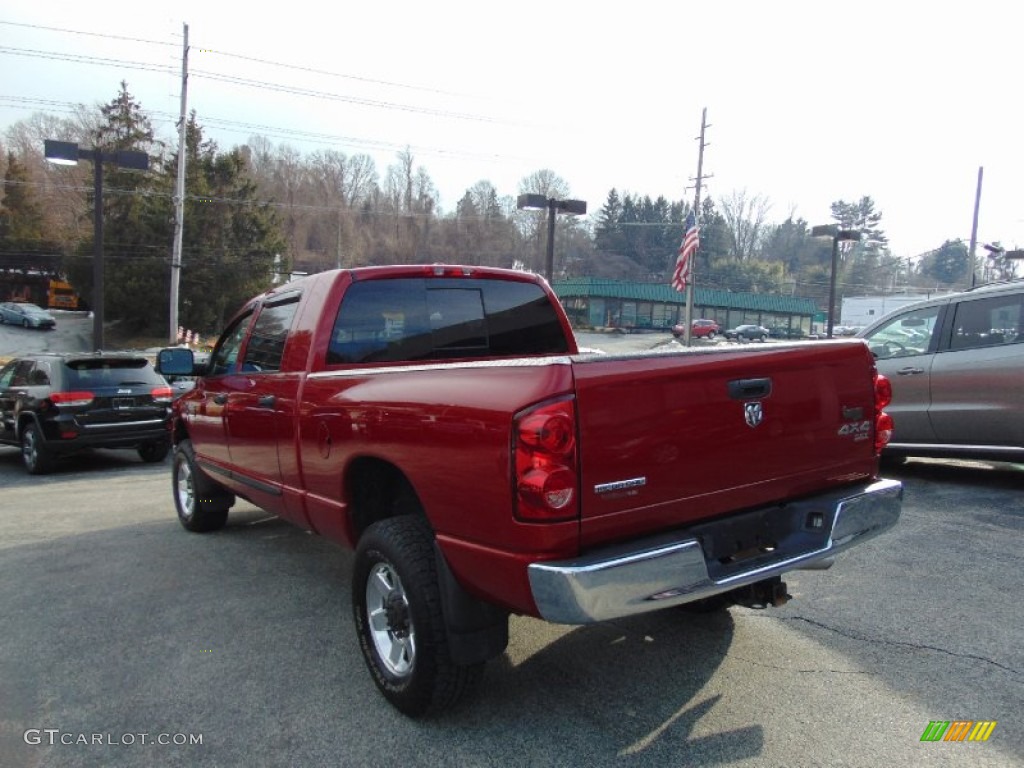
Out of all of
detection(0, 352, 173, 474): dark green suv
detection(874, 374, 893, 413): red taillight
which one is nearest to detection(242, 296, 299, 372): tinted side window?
detection(874, 374, 893, 413): red taillight

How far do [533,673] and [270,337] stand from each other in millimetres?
2651

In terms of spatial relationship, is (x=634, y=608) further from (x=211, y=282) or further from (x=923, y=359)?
(x=211, y=282)

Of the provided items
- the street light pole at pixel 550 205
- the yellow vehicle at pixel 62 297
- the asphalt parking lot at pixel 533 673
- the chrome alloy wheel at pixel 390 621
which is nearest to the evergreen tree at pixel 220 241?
the yellow vehicle at pixel 62 297

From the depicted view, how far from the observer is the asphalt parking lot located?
2.82m

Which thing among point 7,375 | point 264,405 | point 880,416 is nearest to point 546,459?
point 880,416

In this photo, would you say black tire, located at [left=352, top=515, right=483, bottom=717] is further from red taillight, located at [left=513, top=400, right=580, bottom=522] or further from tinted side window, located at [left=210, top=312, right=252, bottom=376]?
tinted side window, located at [left=210, top=312, right=252, bottom=376]

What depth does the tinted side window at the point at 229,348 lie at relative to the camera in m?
5.26

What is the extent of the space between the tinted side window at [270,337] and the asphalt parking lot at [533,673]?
1473 mm

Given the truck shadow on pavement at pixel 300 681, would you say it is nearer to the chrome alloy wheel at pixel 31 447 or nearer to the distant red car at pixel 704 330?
the chrome alloy wheel at pixel 31 447

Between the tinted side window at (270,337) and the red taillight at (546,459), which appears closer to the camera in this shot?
the red taillight at (546,459)

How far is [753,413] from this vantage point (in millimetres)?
2912

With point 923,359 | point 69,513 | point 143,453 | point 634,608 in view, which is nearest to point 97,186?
point 143,453

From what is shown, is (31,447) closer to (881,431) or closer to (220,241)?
(881,431)

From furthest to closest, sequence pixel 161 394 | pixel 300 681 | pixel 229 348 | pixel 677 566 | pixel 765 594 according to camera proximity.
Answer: pixel 161 394 < pixel 229 348 < pixel 300 681 < pixel 765 594 < pixel 677 566
